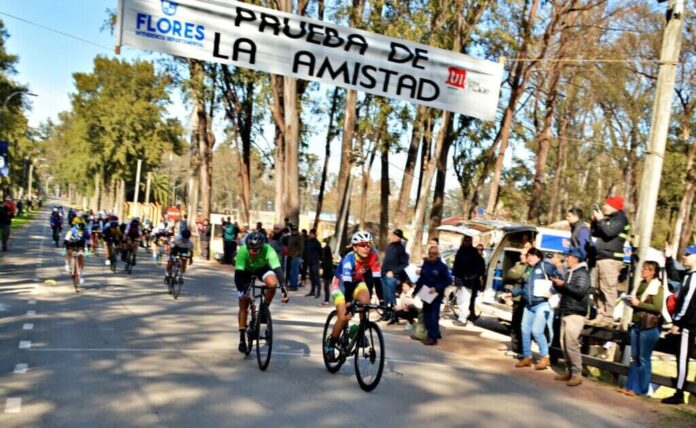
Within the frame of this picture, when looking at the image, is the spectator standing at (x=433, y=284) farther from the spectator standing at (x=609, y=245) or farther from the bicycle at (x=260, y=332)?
the bicycle at (x=260, y=332)

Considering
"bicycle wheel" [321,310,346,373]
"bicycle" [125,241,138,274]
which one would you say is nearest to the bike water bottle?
"bicycle wheel" [321,310,346,373]

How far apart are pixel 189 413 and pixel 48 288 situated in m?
12.3

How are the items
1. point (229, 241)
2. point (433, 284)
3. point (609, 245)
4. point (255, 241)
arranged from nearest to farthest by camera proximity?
point (255, 241), point (609, 245), point (433, 284), point (229, 241)

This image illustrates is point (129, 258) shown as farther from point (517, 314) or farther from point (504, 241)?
point (517, 314)

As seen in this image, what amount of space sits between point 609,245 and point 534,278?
49.9 inches

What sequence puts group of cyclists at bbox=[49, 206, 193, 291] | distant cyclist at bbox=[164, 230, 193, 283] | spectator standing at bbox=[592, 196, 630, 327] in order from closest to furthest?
spectator standing at bbox=[592, 196, 630, 327]
distant cyclist at bbox=[164, 230, 193, 283]
group of cyclists at bbox=[49, 206, 193, 291]

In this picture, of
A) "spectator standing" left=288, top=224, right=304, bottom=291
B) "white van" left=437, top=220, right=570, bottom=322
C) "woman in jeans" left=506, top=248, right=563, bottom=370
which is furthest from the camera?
"spectator standing" left=288, top=224, right=304, bottom=291

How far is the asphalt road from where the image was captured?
7402mm

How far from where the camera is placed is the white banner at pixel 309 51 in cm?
1267

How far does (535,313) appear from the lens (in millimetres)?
11555

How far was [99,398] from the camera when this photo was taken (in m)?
7.78

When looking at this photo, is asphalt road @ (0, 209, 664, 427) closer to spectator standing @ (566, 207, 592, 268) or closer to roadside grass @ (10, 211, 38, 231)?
spectator standing @ (566, 207, 592, 268)

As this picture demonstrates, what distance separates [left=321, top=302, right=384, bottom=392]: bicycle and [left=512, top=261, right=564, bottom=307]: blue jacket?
11.9 ft

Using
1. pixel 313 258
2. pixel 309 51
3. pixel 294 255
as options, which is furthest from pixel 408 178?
pixel 309 51
